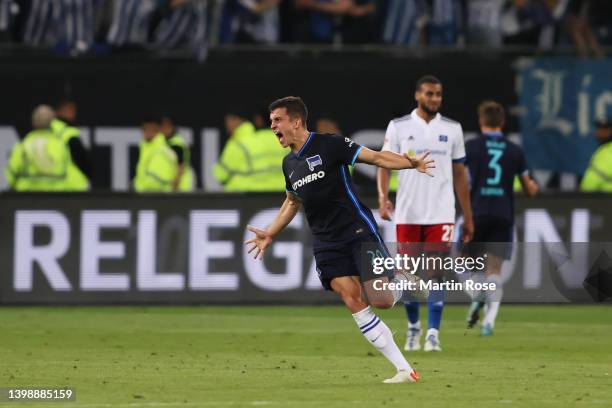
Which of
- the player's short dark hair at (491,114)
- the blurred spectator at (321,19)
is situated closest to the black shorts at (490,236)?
the player's short dark hair at (491,114)

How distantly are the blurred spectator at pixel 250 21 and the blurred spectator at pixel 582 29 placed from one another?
4071 millimetres

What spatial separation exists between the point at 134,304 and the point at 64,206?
1.36 meters

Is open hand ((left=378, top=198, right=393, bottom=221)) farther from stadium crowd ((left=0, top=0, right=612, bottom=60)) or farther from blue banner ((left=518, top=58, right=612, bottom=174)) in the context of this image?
blue banner ((left=518, top=58, right=612, bottom=174))

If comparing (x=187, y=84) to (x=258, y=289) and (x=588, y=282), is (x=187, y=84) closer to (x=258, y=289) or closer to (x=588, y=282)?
(x=258, y=289)

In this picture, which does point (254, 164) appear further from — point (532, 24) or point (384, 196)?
point (384, 196)

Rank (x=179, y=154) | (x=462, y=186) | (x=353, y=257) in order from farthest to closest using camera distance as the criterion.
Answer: (x=179, y=154) < (x=462, y=186) < (x=353, y=257)

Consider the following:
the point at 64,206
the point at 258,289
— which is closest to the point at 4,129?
the point at 64,206

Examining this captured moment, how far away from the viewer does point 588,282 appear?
17.4 meters

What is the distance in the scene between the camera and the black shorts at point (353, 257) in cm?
1060

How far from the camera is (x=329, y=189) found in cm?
1068

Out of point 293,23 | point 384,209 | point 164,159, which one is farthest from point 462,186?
point 293,23

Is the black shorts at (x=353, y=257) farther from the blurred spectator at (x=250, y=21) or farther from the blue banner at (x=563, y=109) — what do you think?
the blue banner at (x=563, y=109)

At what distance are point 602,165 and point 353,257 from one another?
370 inches

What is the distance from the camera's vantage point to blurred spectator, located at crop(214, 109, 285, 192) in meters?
19.5
